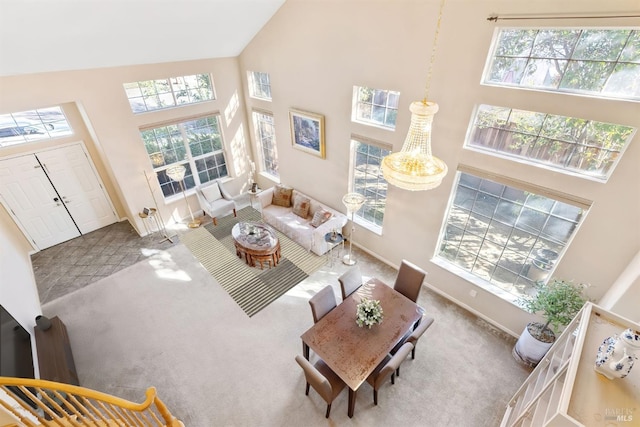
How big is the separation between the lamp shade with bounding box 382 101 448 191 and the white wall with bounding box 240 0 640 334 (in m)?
1.89

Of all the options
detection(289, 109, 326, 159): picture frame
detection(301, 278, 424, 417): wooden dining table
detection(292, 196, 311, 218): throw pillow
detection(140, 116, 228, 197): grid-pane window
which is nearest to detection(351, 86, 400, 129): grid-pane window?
detection(289, 109, 326, 159): picture frame

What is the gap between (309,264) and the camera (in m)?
6.23

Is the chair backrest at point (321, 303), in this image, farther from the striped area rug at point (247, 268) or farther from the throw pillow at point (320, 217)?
the throw pillow at point (320, 217)

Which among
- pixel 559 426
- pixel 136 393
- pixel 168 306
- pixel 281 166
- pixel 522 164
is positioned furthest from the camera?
pixel 281 166

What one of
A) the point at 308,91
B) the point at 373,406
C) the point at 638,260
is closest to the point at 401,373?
the point at 373,406

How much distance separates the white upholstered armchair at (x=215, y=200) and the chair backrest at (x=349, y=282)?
4.31 m

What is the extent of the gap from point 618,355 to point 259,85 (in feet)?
24.9

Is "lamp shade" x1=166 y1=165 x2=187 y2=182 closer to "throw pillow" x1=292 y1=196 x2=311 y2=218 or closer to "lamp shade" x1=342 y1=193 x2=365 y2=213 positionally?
"throw pillow" x1=292 y1=196 x2=311 y2=218

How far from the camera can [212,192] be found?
766 centimetres

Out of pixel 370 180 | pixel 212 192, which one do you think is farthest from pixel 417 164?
pixel 212 192

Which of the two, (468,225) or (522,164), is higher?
(522,164)

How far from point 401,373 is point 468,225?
8.24ft

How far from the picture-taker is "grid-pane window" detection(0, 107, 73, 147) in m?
5.72

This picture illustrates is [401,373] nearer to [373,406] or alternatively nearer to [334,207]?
[373,406]
